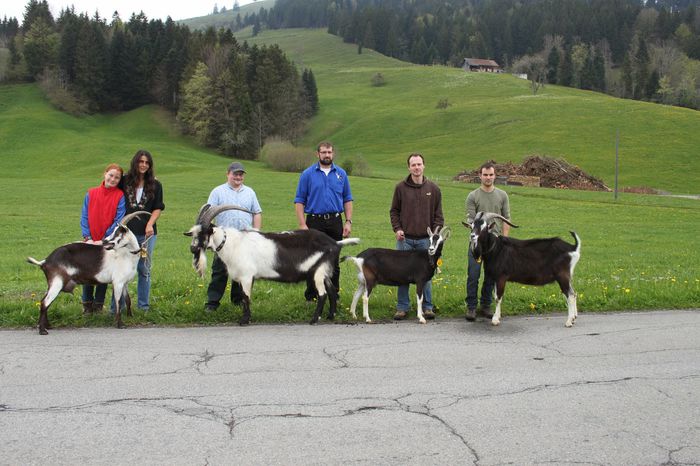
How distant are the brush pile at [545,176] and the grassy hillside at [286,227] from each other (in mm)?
4773

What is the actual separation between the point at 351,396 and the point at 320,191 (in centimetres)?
534

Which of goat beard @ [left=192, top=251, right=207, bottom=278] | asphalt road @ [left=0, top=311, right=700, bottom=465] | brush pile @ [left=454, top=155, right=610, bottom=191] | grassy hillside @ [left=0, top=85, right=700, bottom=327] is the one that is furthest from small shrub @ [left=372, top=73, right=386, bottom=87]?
asphalt road @ [left=0, top=311, right=700, bottom=465]

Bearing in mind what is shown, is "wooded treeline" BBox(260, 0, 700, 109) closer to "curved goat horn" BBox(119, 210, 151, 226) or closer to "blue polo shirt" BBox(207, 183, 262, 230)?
"blue polo shirt" BBox(207, 183, 262, 230)

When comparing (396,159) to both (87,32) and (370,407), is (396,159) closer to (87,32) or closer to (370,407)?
(87,32)

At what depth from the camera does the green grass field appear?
478 inches

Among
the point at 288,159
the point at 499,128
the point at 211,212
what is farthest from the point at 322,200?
the point at 499,128

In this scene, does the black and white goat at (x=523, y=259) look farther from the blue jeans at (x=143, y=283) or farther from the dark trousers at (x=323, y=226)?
the blue jeans at (x=143, y=283)

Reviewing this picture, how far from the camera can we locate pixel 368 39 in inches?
7766

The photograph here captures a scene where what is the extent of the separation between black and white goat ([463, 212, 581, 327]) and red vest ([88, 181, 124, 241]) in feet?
19.1

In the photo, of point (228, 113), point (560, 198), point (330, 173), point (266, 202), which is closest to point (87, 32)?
point (228, 113)

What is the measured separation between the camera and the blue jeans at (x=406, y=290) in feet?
36.5

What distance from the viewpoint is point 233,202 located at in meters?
11.4

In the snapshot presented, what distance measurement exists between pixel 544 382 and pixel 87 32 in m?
107

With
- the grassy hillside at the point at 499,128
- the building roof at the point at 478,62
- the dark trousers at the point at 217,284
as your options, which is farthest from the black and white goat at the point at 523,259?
the building roof at the point at 478,62
